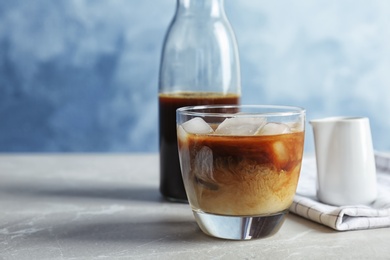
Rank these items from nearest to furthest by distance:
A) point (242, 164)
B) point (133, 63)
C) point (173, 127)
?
point (242, 164) → point (173, 127) → point (133, 63)

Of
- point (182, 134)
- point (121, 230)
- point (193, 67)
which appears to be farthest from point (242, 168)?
point (193, 67)

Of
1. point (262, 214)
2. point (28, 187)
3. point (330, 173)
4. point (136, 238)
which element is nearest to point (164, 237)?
point (136, 238)

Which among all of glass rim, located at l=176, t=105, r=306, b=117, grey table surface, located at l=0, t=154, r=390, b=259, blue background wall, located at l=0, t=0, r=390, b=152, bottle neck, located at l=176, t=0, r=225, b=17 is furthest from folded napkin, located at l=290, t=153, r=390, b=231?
blue background wall, located at l=0, t=0, r=390, b=152

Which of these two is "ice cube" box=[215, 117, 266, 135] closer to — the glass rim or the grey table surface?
the glass rim

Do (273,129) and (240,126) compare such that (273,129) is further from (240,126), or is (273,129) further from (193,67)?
(193,67)

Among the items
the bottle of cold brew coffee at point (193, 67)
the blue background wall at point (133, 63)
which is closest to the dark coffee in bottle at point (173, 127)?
the bottle of cold brew coffee at point (193, 67)

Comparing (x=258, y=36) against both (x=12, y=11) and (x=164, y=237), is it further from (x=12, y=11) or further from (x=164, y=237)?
(x=164, y=237)

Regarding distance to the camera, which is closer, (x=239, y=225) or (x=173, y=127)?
(x=239, y=225)
